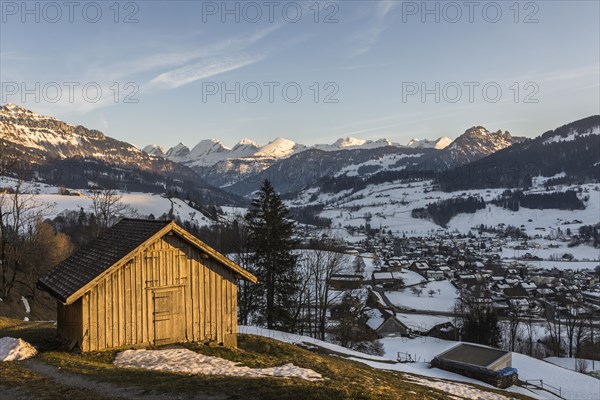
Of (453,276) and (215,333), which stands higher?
(215,333)

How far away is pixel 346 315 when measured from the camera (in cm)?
4575

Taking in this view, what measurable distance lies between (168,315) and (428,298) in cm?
Answer: 10418

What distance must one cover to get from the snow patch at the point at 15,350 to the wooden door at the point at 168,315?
437cm

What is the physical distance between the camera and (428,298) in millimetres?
112875

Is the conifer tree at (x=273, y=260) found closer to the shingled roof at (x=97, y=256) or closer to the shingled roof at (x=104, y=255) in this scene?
the shingled roof at (x=104, y=255)

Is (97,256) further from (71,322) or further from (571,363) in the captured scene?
(571,363)

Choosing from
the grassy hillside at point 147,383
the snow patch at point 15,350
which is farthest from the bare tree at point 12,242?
the grassy hillside at point 147,383

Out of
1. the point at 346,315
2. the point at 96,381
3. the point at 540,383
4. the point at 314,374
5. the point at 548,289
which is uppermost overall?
the point at 96,381

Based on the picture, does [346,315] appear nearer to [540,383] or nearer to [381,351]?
[381,351]

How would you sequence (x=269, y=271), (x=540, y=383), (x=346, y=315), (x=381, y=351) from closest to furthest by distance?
(x=269, y=271) → (x=540, y=383) → (x=346, y=315) → (x=381, y=351)

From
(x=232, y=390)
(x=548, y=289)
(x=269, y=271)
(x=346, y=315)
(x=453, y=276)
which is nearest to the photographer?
(x=232, y=390)

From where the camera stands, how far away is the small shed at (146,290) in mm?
16625

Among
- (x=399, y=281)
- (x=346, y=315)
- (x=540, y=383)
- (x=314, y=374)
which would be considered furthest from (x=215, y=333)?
(x=399, y=281)

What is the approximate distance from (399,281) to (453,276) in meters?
26.4
